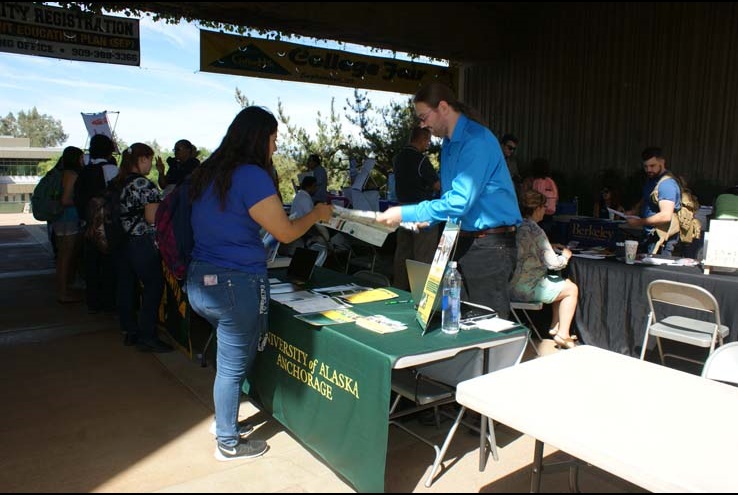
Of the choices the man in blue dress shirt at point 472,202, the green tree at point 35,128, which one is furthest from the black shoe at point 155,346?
the green tree at point 35,128

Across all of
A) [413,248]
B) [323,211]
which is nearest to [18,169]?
[413,248]

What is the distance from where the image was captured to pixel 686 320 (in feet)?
11.6

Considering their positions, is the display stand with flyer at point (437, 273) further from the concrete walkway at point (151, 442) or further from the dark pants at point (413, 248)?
the dark pants at point (413, 248)

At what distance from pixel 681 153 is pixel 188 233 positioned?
9.36m

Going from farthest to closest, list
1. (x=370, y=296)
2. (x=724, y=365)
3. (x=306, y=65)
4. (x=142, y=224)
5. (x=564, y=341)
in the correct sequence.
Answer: (x=306, y=65)
(x=564, y=341)
(x=142, y=224)
(x=370, y=296)
(x=724, y=365)

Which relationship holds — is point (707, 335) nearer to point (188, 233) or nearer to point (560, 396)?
point (560, 396)

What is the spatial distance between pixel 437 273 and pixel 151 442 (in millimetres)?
1589

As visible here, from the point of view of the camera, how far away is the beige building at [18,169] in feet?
76.1

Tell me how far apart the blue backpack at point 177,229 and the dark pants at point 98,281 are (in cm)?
252

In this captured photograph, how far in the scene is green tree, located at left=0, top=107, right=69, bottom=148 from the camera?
72.9 metres

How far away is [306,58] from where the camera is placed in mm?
9000

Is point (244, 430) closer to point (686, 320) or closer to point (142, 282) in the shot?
point (142, 282)

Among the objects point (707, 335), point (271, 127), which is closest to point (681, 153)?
point (707, 335)

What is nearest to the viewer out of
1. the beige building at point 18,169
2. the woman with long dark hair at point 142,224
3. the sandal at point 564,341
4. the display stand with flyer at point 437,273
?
the display stand with flyer at point 437,273
